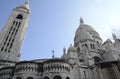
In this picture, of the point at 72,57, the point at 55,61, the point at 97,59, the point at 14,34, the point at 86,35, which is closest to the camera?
the point at 55,61

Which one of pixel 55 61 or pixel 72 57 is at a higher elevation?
pixel 72 57

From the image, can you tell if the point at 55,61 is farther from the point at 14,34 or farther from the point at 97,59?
the point at 14,34

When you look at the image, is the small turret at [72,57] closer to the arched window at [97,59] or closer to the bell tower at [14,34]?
the arched window at [97,59]

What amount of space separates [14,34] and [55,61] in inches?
730

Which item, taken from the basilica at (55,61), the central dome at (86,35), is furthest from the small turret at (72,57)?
the central dome at (86,35)

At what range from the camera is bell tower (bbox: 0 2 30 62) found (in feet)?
111

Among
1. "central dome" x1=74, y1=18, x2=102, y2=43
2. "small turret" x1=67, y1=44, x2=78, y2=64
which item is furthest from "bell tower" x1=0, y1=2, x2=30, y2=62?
"central dome" x1=74, y1=18, x2=102, y2=43

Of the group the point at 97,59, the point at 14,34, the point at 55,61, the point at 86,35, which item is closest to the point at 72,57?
the point at 55,61

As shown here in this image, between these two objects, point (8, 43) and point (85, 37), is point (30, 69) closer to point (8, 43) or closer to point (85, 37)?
point (8, 43)

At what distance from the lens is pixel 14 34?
38625 millimetres

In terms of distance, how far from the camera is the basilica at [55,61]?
24.4 metres

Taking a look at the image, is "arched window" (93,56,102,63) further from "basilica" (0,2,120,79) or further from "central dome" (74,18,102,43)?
"central dome" (74,18,102,43)

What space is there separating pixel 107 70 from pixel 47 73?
11.0 meters

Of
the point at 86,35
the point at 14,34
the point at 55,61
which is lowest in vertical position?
the point at 55,61
